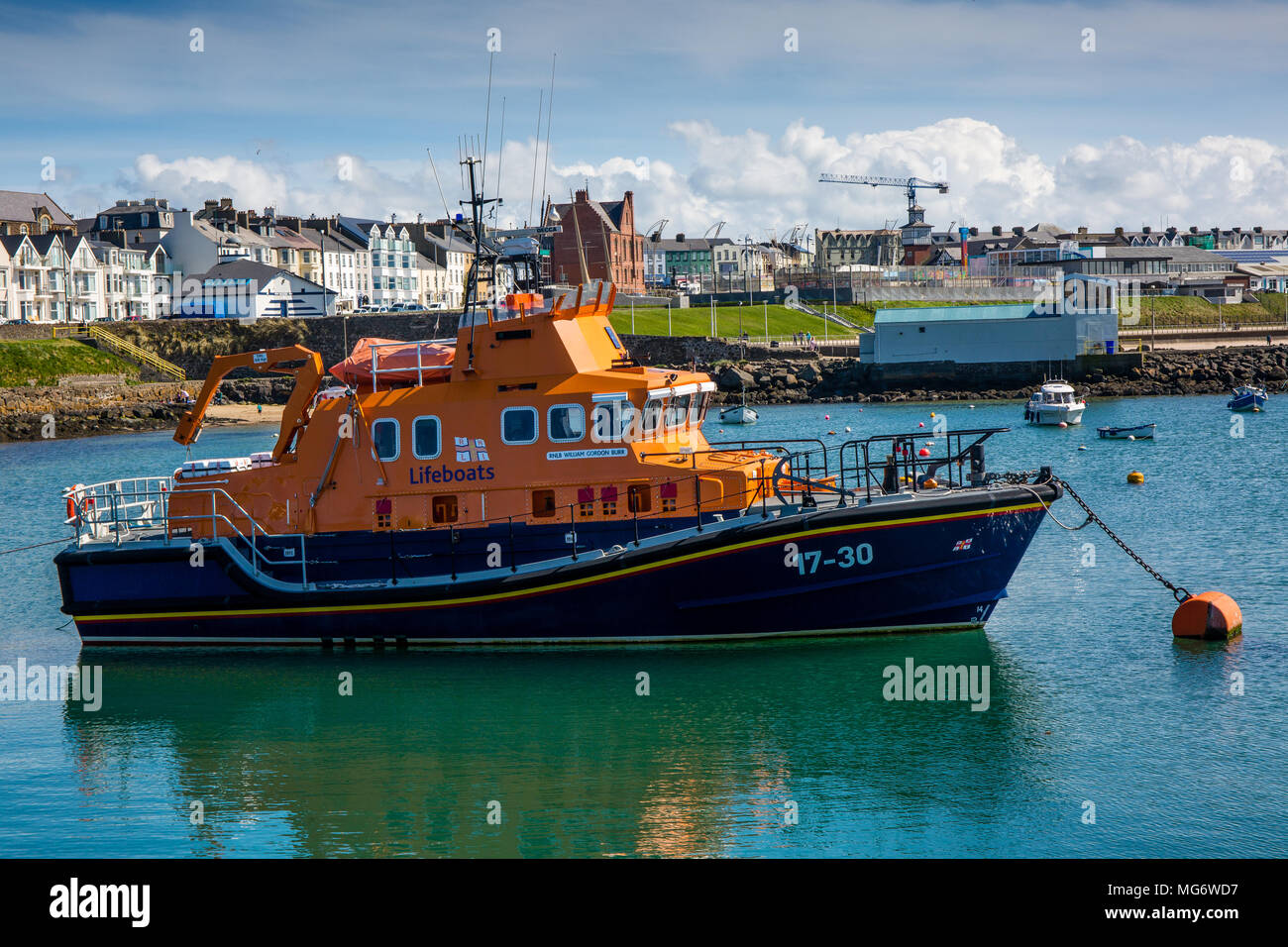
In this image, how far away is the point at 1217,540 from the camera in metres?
24.5

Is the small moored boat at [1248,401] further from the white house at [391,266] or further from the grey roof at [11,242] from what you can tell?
the grey roof at [11,242]

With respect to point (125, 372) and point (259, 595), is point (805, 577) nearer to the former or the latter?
point (259, 595)

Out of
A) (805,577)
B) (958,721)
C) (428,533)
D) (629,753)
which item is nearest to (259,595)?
(428,533)

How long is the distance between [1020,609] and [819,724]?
22.4 feet

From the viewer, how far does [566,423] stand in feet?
53.6

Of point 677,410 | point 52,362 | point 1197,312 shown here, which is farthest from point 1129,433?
point 1197,312

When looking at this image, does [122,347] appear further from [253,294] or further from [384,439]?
[384,439]

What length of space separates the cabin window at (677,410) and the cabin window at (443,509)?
3.21m

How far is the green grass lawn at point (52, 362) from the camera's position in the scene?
68062 millimetres

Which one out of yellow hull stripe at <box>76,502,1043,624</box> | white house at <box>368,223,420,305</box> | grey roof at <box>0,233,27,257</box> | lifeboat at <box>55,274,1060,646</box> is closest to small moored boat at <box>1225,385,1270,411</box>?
lifeboat at <box>55,274,1060,646</box>

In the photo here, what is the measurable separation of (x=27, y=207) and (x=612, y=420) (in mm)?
94521

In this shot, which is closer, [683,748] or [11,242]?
[683,748]

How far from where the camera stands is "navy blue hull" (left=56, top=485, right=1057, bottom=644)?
1548cm

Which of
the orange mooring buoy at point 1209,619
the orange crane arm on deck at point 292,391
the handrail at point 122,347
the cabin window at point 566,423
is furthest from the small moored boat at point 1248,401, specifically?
the handrail at point 122,347
